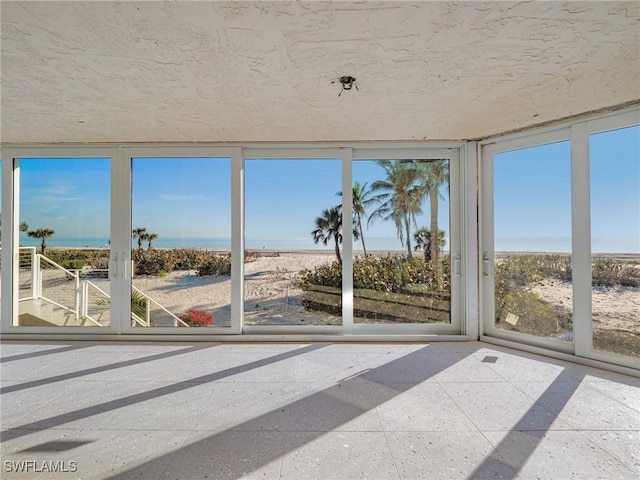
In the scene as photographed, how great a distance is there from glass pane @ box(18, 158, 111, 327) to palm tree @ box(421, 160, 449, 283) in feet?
12.3

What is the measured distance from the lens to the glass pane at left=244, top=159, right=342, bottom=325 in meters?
3.44

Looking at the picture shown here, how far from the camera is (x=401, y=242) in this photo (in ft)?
11.4

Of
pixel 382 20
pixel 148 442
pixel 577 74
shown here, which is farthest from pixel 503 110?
pixel 148 442

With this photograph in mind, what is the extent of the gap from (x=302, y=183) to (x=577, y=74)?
2481mm

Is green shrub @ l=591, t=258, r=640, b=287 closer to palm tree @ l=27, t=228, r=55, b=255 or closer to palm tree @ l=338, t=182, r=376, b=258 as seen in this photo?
palm tree @ l=338, t=182, r=376, b=258

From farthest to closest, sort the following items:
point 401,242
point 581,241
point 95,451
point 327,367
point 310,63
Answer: point 401,242 < point 581,241 < point 327,367 < point 310,63 < point 95,451

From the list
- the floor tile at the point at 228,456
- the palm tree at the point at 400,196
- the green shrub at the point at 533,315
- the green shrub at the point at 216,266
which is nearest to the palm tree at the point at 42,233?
the green shrub at the point at 216,266

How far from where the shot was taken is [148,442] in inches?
63.6

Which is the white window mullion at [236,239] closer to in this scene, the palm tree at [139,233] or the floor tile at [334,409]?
the palm tree at [139,233]

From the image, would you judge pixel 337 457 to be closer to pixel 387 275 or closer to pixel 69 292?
pixel 387 275

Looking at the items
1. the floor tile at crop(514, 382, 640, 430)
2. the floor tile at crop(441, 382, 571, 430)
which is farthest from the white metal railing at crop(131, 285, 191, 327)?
the floor tile at crop(514, 382, 640, 430)
